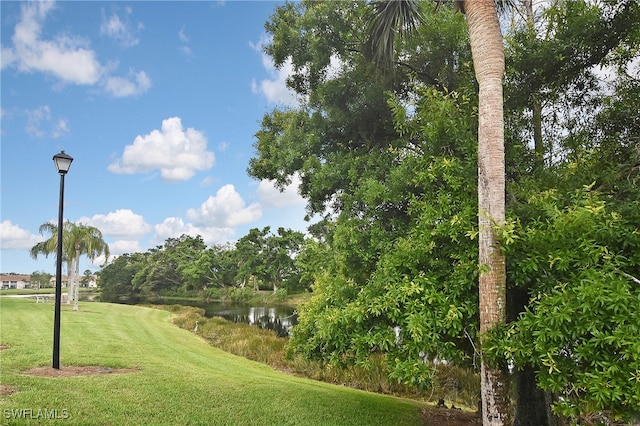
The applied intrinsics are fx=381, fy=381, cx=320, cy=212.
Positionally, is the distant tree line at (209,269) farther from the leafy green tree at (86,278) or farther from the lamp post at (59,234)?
the leafy green tree at (86,278)

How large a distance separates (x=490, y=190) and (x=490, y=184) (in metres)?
0.08

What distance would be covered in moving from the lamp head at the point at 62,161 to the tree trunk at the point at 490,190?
852cm

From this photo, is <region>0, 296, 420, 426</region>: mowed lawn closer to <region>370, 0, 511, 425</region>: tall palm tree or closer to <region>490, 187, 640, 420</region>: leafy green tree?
<region>370, 0, 511, 425</region>: tall palm tree

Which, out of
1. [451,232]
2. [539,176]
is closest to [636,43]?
[539,176]

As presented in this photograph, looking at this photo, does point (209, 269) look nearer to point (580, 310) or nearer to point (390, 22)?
point (390, 22)

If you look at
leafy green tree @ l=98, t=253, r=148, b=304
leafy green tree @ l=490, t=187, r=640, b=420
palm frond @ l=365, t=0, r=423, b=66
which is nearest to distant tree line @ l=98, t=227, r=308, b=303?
leafy green tree @ l=98, t=253, r=148, b=304

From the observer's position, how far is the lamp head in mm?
8430

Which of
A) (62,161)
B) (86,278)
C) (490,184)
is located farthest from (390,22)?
(86,278)

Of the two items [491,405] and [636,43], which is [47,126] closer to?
[491,405]

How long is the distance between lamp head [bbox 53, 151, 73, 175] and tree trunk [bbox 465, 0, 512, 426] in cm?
852

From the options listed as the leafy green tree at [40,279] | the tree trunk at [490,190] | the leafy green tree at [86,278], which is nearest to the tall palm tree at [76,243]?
the tree trunk at [490,190]

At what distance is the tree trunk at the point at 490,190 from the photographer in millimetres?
4512

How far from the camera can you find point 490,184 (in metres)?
4.71

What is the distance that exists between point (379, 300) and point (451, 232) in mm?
Answer: 1264
